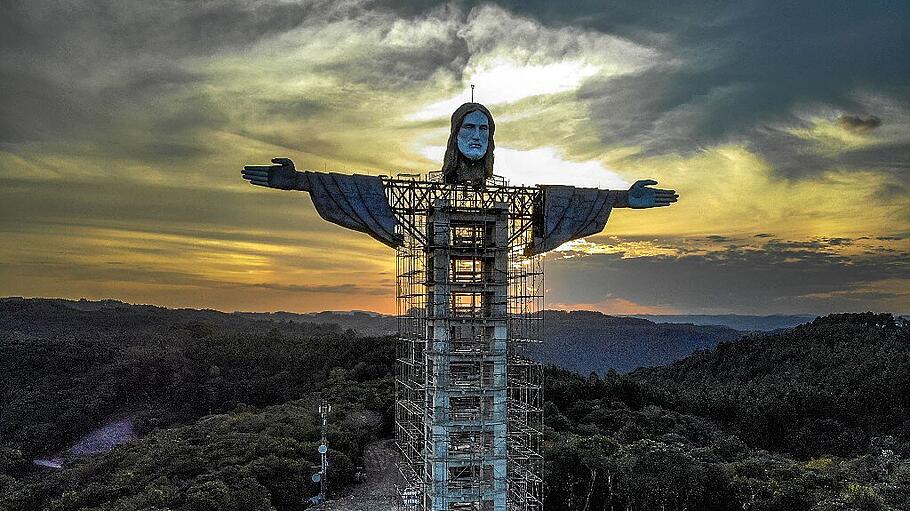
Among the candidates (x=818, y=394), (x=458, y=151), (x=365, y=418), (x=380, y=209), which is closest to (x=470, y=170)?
(x=458, y=151)

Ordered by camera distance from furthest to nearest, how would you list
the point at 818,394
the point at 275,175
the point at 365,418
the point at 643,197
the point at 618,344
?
1. the point at 618,344
2. the point at 818,394
3. the point at 365,418
4. the point at 643,197
5. the point at 275,175

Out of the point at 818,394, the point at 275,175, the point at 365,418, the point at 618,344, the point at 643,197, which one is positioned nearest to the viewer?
the point at 275,175

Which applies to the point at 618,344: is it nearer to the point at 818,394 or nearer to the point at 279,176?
the point at 818,394

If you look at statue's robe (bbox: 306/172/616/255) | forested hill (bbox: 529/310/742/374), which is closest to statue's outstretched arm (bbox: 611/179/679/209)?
statue's robe (bbox: 306/172/616/255)

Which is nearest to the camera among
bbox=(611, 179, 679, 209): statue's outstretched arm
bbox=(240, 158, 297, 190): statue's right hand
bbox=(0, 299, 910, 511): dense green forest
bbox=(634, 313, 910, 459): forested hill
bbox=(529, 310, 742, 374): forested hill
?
bbox=(240, 158, 297, 190): statue's right hand

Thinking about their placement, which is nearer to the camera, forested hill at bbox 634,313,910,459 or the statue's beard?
the statue's beard

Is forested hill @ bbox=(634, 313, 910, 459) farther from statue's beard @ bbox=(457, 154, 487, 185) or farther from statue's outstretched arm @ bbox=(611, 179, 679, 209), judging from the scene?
statue's beard @ bbox=(457, 154, 487, 185)

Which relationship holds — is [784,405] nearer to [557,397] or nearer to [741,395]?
[741,395]
